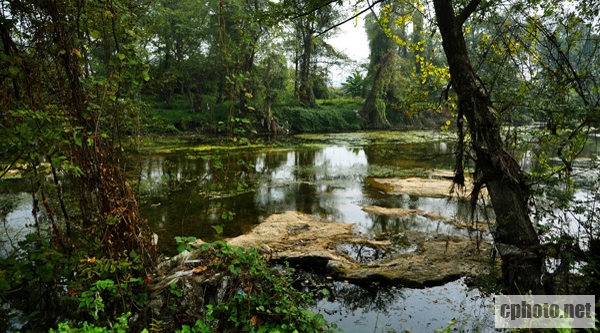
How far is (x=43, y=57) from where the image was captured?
10.0 ft

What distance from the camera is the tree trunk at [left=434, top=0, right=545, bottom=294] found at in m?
4.12

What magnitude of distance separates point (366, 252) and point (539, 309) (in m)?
3.00

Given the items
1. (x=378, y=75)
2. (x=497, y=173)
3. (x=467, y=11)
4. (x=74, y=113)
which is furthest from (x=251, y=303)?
(x=378, y=75)

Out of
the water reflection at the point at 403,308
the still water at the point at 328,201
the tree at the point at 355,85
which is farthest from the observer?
the tree at the point at 355,85

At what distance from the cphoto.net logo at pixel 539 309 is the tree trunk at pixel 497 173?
272 millimetres

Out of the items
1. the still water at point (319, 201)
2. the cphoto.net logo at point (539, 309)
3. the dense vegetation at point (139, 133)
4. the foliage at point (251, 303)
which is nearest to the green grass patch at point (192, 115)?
the still water at point (319, 201)

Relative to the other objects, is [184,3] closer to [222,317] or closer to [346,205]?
[346,205]

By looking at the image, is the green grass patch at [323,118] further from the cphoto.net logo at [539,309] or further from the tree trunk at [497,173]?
the cphoto.net logo at [539,309]

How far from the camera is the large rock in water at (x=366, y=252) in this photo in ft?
16.9

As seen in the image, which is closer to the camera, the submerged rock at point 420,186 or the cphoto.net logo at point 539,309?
the cphoto.net logo at point 539,309

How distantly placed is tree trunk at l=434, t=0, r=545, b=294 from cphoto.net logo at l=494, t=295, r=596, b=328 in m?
0.27

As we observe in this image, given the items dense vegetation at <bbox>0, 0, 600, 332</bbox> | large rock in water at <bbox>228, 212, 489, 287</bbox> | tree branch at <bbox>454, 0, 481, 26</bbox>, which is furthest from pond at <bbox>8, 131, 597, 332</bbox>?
tree branch at <bbox>454, 0, 481, 26</bbox>

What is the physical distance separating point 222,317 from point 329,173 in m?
9.81

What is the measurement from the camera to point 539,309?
338 cm
